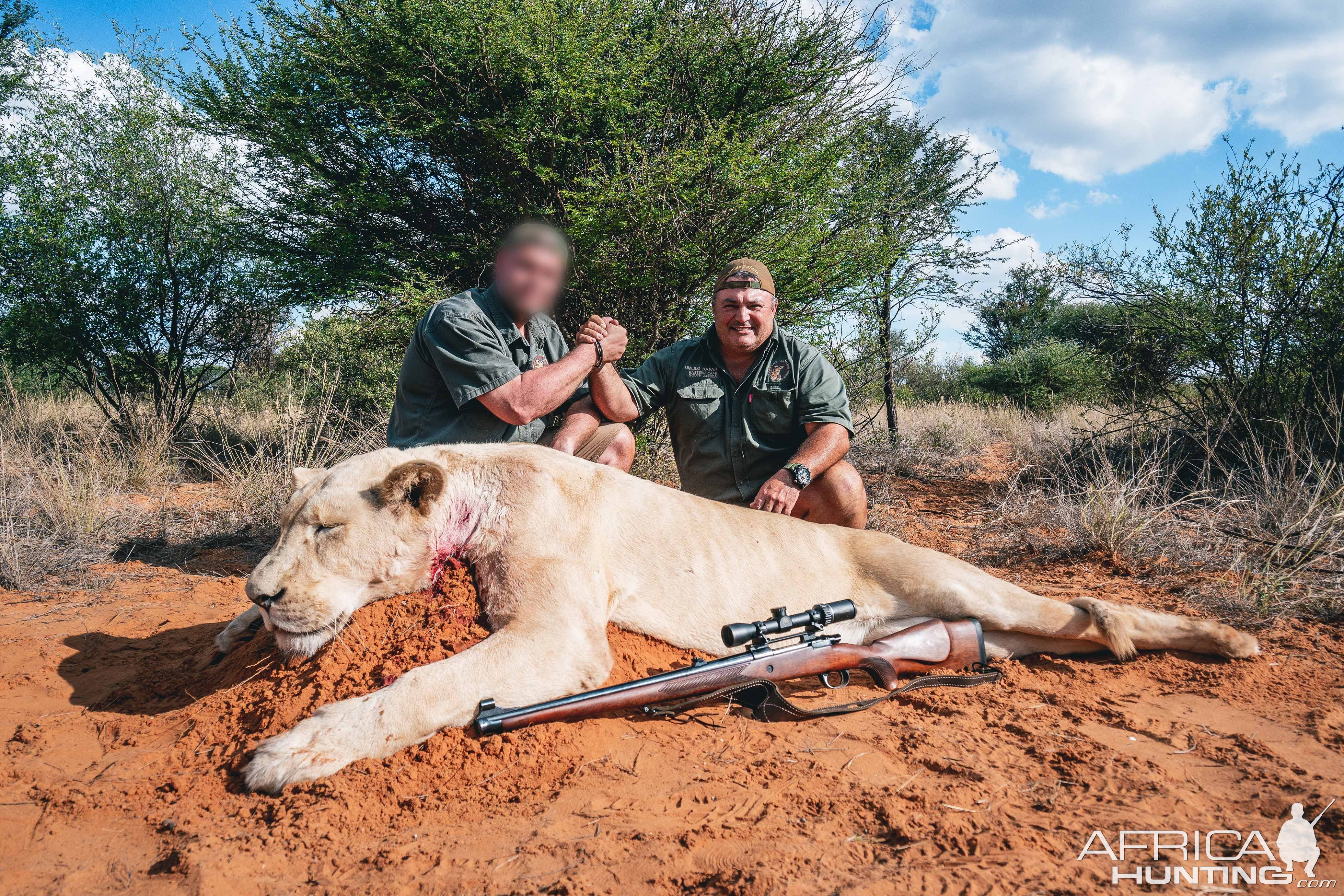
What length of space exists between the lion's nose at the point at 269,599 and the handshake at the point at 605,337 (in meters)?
2.20

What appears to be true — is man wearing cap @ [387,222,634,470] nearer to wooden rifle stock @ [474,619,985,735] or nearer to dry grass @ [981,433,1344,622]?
wooden rifle stock @ [474,619,985,735]

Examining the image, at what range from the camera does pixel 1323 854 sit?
6.27ft

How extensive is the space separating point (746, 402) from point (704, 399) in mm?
303

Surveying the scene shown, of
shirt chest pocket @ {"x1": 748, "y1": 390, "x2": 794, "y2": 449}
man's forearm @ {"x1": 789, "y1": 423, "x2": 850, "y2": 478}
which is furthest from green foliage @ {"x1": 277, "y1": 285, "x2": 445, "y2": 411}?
man's forearm @ {"x1": 789, "y1": 423, "x2": 850, "y2": 478}

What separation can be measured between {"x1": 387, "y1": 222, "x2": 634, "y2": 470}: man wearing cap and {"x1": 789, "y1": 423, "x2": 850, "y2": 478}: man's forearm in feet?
4.00

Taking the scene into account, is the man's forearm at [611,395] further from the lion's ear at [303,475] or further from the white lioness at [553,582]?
the lion's ear at [303,475]

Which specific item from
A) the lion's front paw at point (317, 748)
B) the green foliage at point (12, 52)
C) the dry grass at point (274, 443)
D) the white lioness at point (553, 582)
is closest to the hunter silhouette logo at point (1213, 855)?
the white lioness at point (553, 582)

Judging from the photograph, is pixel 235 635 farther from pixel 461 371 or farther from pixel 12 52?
pixel 12 52

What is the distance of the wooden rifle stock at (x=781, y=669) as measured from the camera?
7.93ft

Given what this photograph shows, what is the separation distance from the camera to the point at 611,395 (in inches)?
184

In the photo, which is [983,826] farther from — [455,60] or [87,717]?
[455,60]

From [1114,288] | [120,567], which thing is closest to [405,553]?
[120,567]

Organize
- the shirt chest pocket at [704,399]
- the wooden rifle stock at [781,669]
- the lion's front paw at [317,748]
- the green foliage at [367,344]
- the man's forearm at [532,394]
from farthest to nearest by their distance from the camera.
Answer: the green foliage at [367,344] < the shirt chest pocket at [704,399] < the man's forearm at [532,394] < the wooden rifle stock at [781,669] < the lion's front paw at [317,748]

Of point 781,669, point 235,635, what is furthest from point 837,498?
point 235,635
